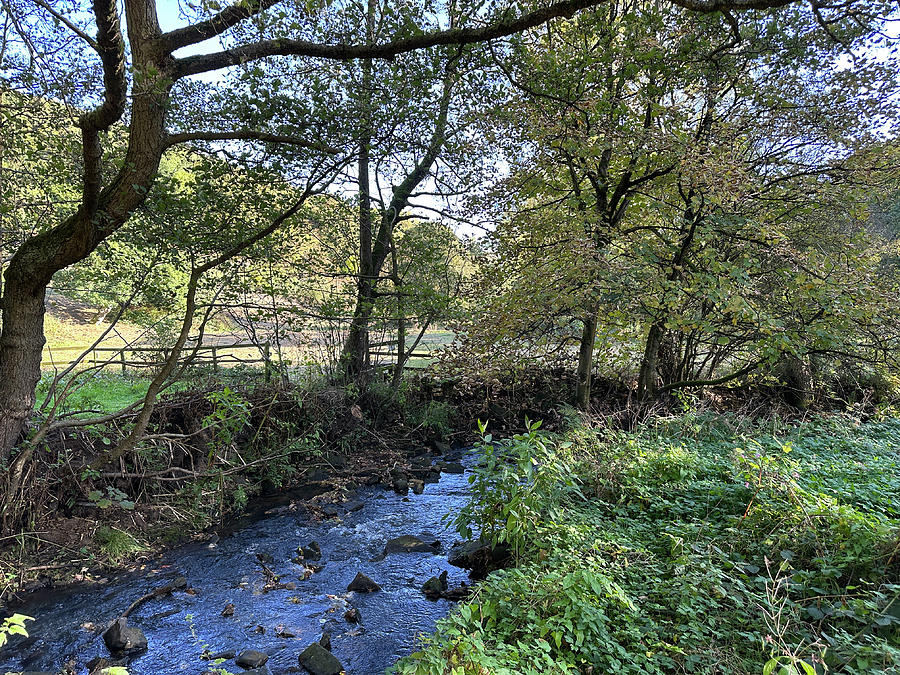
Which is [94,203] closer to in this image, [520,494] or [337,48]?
[337,48]

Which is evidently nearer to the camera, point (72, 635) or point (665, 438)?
point (72, 635)

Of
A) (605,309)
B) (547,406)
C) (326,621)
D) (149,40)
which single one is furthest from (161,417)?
(547,406)

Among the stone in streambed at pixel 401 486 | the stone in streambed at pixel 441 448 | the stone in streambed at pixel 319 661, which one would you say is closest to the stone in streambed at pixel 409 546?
the stone in streambed at pixel 401 486

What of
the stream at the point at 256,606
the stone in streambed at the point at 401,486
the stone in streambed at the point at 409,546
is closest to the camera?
the stream at the point at 256,606

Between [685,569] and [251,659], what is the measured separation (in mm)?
3598

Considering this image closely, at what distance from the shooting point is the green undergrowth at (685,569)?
2.67m

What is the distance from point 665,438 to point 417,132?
5571 mm

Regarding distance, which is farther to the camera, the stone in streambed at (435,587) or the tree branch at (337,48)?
the stone in streambed at (435,587)

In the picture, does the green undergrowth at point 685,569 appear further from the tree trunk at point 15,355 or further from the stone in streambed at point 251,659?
the tree trunk at point 15,355

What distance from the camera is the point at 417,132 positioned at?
21.6 feet

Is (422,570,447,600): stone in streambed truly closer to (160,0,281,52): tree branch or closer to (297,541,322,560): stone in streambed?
(297,541,322,560): stone in streambed

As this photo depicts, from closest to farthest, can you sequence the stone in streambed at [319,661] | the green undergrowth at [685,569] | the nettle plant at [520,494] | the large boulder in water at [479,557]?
the green undergrowth at [685,569] < the stone in streambed at [319,661] < the nettle plant at [520,494] < the large boulder in water at [479,557]

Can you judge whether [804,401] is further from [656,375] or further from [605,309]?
[605,309]

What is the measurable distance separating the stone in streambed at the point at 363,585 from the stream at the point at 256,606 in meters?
0.06
